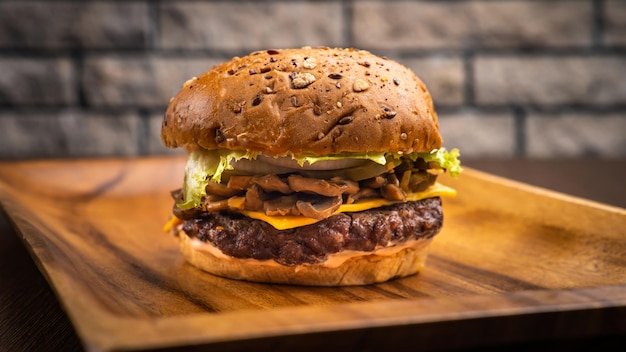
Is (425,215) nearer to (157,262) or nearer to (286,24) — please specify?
(157,262)

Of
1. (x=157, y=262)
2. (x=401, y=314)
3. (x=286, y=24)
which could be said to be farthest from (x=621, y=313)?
(x=286, y=24)

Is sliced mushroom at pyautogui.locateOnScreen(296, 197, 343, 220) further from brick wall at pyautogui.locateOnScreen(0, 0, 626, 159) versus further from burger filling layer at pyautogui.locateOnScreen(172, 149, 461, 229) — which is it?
brick wall at pyautogui.locateOnScreen(0, 0, 626, 159)

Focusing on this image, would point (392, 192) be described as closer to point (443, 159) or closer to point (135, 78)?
point (443, 159)

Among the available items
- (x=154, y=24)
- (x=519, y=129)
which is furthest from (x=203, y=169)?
(x=519, y=129)

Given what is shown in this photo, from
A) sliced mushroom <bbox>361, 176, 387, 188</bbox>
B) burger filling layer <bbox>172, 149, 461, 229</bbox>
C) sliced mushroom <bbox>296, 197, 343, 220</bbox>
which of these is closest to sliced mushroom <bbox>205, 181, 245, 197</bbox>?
burger filling layer <bbox>172, 149, 461, 229</bbox>

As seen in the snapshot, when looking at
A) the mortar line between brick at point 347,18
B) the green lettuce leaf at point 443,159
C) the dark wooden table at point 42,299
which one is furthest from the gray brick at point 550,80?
the green lettuce leaf at point 443,159

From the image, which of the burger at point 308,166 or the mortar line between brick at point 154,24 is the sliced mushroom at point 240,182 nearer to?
the burger at point 308,166

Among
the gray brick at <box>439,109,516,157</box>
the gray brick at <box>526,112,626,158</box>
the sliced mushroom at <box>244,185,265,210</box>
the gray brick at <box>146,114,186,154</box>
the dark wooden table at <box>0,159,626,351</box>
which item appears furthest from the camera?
the gray brick at <box>526,112,626,158</box>
